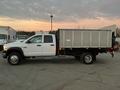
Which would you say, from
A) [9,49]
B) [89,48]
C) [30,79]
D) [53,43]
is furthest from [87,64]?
[30,79]

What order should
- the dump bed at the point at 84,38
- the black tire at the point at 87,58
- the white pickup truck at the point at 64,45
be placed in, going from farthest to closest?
the black tire at the point at 87,58 < the dump bed at the point at 84,38 < the white pickup truck at the point at 64,45

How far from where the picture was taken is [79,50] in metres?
16.7

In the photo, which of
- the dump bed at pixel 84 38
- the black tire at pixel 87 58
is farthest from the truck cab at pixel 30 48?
the black tire at pixel 87 58

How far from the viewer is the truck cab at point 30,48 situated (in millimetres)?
15914

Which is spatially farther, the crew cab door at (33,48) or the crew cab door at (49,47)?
the crew cab door at (49,47)

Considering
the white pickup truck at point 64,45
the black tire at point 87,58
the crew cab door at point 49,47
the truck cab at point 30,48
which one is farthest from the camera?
the black tire at point 87,58

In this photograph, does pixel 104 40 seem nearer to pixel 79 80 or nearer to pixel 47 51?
pixel 47 51

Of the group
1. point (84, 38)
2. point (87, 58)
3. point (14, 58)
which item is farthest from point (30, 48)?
point (87, 58)

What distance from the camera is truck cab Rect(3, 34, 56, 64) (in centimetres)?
1591

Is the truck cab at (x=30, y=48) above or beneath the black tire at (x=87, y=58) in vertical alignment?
above

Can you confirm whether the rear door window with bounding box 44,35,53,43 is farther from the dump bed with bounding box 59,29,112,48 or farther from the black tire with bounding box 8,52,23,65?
the black tire with bounding box 8,52,23,65

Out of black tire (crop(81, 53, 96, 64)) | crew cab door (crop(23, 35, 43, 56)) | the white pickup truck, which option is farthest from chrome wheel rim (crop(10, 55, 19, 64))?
black tire (crop(81, 53, 96, 64))

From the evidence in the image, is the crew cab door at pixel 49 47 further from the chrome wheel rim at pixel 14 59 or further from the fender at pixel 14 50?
the chrome wheel rim at pixel 14 59

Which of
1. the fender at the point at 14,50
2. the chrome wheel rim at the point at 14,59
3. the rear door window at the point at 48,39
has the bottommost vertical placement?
the chrome wheel rim at the point at 14,59
